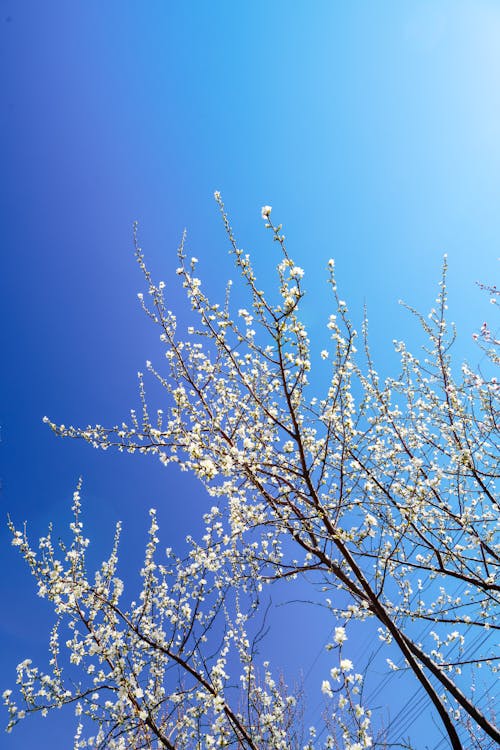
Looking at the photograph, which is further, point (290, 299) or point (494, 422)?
point (494, 422)

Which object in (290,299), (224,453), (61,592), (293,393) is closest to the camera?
(290,299)

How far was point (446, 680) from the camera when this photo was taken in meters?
3.32

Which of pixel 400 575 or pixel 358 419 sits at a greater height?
pixel 358 419

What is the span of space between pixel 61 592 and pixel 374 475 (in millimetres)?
3411

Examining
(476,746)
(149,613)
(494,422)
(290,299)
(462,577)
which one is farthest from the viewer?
(476,746)

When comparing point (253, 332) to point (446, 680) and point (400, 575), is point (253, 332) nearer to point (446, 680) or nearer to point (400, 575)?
point (446, 680)

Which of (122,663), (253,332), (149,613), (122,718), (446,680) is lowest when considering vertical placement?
(446,680)

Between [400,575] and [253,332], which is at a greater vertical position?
[253,332]

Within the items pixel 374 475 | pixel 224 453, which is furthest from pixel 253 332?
pixel 374 475

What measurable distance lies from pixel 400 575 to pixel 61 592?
13.0 feet

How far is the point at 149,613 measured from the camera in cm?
489

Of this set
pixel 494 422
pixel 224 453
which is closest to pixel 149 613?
pixel 224 453

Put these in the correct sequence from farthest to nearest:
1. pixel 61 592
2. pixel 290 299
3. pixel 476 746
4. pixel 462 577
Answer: pixel 476 746
pixel 462 577
pixel 61 592
pixel 290 299

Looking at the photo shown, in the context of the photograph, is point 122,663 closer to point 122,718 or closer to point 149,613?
point 122,718
